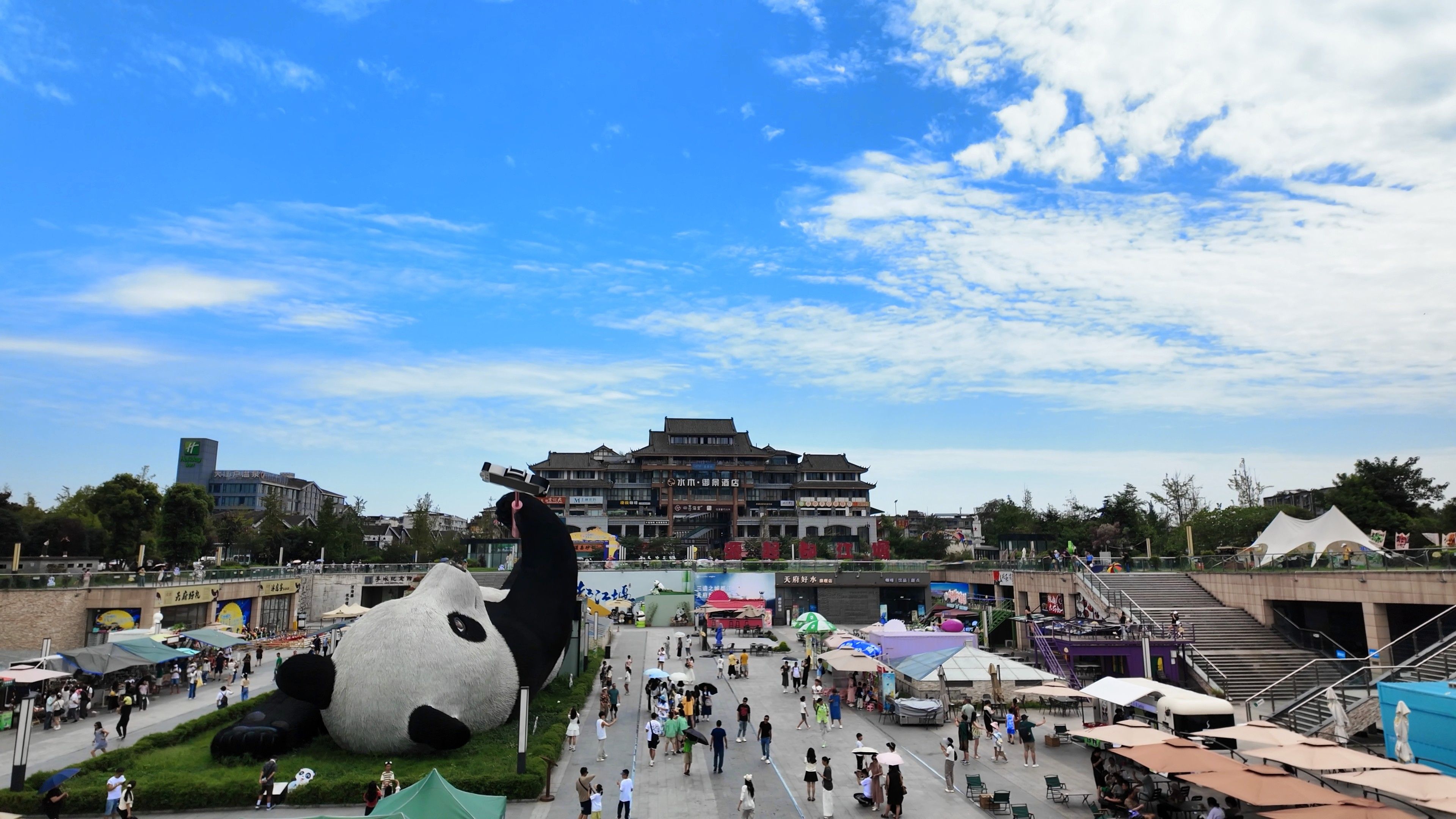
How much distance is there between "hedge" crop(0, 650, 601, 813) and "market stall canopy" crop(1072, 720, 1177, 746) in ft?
33.7

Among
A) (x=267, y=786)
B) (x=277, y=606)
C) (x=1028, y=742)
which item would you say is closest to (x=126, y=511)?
(x=277, y=606)

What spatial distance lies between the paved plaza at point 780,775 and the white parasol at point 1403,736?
18.7 feet

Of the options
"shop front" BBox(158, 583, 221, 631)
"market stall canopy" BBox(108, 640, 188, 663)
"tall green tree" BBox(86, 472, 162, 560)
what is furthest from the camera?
"tall green tree" BBox(86, 472, 162, 560)

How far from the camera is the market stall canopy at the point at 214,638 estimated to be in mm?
30005

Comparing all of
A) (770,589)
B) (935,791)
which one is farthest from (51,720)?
(770,589)

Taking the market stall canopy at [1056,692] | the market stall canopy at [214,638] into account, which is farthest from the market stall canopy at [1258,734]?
the market stall canopy at [214,638]

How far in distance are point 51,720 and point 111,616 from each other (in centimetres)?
1359

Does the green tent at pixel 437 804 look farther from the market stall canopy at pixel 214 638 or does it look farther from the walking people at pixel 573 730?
the market stall canopy at pixel 214 638

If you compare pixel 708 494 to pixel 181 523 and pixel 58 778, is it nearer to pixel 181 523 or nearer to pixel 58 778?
pixel 181 523

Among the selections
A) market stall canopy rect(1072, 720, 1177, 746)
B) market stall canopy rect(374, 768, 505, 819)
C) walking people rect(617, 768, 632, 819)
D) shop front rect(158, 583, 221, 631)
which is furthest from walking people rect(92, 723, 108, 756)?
market stall canopy rect(1072, 720, 1177, 746)

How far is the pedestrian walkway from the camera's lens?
1833cm

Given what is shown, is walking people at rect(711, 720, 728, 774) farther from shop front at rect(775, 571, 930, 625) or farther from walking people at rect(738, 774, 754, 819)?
shop front at rect(775, 571, 930, 625)

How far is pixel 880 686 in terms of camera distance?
2550 cm

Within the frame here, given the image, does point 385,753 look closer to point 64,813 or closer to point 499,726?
point 499,726
